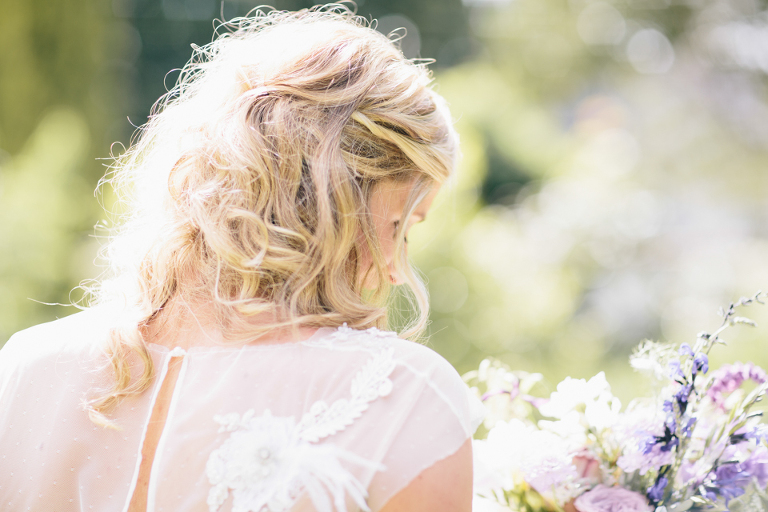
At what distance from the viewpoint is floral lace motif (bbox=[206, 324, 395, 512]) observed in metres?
0.86

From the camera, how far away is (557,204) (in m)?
4.14

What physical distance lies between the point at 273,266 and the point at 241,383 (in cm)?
22

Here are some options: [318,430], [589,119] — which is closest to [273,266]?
[318,430]

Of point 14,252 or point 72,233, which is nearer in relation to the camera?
point 14,252

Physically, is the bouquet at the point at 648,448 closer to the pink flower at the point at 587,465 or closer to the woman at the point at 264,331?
the pink flower at the point at 587,465

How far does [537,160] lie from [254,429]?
4111 mm

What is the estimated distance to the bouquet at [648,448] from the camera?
103 centimetres

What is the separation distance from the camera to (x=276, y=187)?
3.64 ft

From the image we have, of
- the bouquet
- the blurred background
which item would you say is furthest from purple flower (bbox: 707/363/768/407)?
the blurred background

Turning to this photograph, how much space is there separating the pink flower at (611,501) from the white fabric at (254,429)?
244 mm

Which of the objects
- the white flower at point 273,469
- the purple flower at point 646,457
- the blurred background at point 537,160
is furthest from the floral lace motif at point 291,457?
the blurred background at point 537,160

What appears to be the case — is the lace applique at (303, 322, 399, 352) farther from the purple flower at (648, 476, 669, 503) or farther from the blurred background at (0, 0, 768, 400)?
the blurred background at (0, 0, 768, 400)

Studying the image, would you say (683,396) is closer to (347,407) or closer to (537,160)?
(347,407)

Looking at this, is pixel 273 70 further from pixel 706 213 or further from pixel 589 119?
pixel 706 213
